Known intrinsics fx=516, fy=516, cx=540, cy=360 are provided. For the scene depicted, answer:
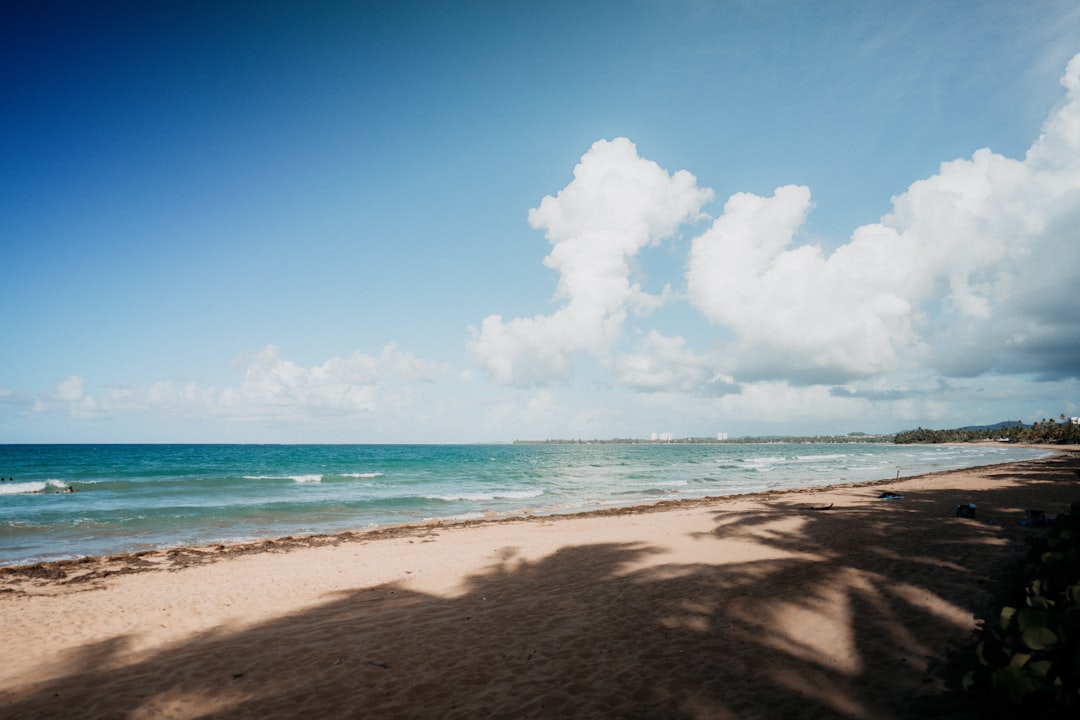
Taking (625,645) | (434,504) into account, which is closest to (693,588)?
(625,645)

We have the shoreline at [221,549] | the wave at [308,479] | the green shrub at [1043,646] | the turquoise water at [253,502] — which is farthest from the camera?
the wave at [308,479]

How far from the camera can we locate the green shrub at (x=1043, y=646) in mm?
3285

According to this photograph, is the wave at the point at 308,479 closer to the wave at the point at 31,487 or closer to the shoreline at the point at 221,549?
the wave at the point at 31,487

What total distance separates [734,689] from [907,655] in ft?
6.78

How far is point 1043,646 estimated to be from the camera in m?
3.45

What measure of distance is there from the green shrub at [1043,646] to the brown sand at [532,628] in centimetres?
94

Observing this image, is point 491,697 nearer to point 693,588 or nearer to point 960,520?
point 693,588

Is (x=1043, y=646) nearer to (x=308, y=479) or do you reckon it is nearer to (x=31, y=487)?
(x=308, y=479)

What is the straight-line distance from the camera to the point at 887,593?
7.76m

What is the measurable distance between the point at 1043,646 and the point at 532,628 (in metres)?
5.82

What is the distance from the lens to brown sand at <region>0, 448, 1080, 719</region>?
5504 mm

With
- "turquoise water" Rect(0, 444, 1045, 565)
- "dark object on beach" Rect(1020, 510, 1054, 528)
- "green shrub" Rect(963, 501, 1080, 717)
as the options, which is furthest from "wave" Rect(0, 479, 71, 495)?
"dark object on beach" Rect(1020, 510, 1054, 528)

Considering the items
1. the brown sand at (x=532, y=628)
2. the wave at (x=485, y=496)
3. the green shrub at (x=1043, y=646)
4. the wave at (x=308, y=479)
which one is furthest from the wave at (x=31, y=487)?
the green shrub at (x=1043, y=646)

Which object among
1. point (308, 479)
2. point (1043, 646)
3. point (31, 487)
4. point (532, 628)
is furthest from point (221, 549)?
point (31, 487)
